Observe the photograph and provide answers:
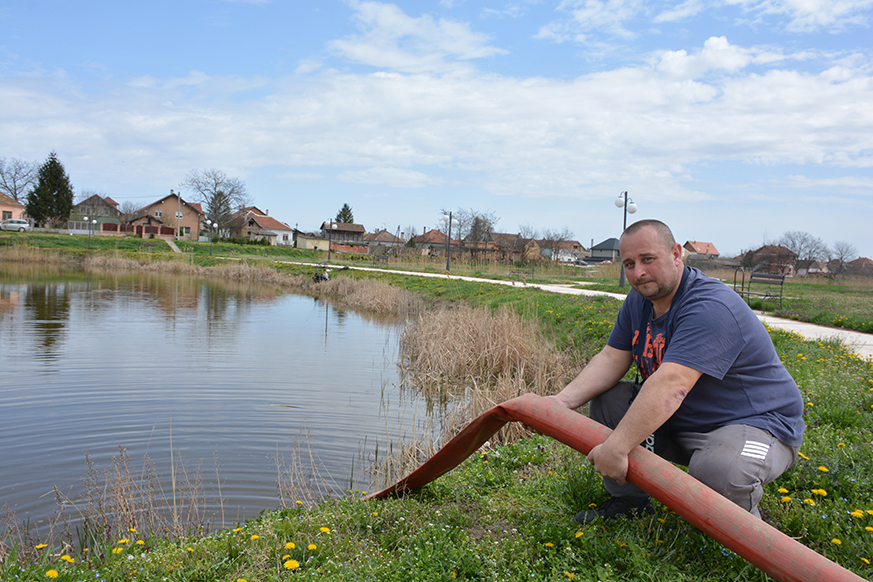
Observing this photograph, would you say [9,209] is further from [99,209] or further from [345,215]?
[345,215]

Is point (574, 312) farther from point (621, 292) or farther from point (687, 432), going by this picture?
point (687, 432)

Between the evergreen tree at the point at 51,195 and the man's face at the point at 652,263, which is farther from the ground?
the evergreen tree at the point at 51,195

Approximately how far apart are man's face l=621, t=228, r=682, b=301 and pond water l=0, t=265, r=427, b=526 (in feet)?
9.91

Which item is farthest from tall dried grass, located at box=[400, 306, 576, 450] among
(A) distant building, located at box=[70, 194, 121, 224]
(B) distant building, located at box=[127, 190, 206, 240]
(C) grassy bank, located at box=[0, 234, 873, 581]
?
(A) distant building, located at box=[70, 194, 121, 224]

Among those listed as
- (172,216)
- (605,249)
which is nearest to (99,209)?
(172,216)

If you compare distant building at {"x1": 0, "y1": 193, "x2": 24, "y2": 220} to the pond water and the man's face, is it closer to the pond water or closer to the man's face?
the pond water

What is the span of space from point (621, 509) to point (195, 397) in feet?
21.0

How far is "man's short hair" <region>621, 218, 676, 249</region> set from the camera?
2650mm

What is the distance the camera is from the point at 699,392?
256 cm

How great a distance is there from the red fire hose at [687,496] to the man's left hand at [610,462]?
0.04 m

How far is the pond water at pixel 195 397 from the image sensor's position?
5.16 metres

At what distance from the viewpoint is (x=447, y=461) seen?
3.21 meters

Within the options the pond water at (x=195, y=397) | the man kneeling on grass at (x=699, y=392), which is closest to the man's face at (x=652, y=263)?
the man kneeling on grass at (x=699, y=392)

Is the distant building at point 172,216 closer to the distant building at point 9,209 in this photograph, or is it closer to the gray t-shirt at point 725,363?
the distant building at point 9,209
